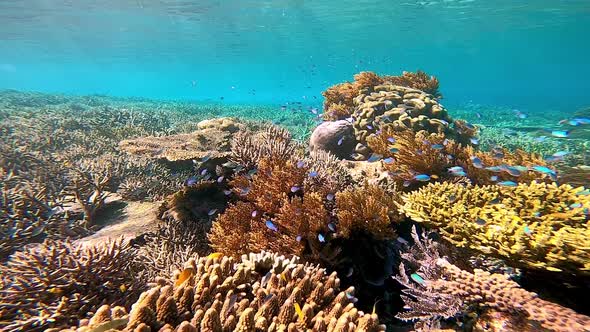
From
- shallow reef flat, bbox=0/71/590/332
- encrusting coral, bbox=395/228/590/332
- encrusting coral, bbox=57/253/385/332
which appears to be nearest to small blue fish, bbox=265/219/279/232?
shallow reef flat, bbox=0/71/590/332

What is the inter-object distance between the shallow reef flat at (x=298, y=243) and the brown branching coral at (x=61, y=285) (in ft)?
0.07

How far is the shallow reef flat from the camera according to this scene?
111 inches

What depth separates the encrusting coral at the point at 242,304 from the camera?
8.14 feet

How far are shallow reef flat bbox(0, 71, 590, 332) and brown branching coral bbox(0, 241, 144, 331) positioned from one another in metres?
0.02

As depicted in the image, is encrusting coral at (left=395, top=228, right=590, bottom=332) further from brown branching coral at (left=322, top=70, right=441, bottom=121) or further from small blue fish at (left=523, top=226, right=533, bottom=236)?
brown branching coral at (left=322, top=70, right=441, bottom=121)

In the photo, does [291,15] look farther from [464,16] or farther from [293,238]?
[293,238]

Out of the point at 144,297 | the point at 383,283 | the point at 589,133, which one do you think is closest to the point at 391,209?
the point at 383,283

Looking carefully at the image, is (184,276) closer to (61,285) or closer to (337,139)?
(61,285)

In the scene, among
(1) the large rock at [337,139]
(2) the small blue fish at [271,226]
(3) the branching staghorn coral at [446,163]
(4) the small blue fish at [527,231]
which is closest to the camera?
(4) the small blue fish at [527,231]

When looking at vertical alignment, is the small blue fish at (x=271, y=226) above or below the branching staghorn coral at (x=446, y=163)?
below

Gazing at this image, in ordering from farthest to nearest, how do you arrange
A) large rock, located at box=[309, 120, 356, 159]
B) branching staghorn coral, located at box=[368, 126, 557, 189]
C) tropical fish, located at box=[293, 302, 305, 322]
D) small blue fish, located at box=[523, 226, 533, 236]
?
large rock, located at box=[309, 120, 356, 159], branching staghorn coral, located at box=[368, 126, 557, 189], small blue fish, located at box=[523, 226, 533, 236], tropical fish, located at box=[293, 302, 305, 322]

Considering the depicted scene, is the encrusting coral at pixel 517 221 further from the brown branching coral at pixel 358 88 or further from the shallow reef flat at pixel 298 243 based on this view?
the brown branching coral at pixel 358 88

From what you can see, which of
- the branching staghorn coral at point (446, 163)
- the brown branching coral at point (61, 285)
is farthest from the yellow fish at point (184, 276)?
the branching staghorn coral at point (446, 163)

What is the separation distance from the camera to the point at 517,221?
3.47 m
